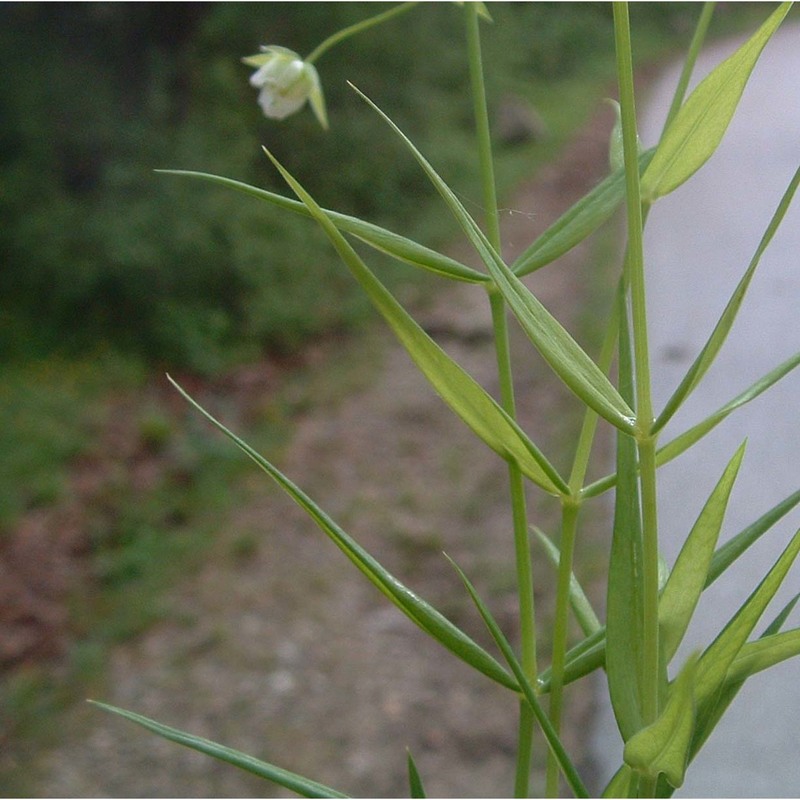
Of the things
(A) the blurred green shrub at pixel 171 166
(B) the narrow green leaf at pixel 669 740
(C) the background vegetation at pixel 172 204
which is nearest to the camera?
(B) the narrow green leaf at pixel 669 740

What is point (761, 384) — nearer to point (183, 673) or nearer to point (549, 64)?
point (183, 673)

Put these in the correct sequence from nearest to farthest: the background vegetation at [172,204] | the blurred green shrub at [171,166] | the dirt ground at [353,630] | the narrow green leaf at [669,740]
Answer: the narrow green leaf at [669,740]
the dirt ground at [353,630]
the background vegetation at [172,204]
the blurred green shrub at [171,166]

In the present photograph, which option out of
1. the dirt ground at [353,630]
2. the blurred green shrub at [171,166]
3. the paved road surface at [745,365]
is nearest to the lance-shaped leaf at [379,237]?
the paved road surface at [745,365]

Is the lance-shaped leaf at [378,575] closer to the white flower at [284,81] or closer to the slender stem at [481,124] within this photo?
the slender stem at [481,124]

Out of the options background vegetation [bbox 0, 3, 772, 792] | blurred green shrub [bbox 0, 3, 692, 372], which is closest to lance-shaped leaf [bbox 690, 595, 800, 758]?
background vegetation [bbox 0, 3, 772, 792]

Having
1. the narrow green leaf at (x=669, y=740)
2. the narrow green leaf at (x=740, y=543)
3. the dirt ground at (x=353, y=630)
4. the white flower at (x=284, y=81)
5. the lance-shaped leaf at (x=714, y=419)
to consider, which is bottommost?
the dirt ground at (x=353, y=630)

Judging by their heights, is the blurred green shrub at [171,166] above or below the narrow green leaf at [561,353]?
below

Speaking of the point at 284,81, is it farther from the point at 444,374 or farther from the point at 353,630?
the point at 353,630

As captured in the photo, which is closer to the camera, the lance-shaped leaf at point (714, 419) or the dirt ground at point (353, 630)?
the lance-shaped leaf at point (714, 419)

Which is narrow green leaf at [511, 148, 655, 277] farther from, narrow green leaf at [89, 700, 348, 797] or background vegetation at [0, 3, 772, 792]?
background vegetation at [0, 3, 772, 792]
